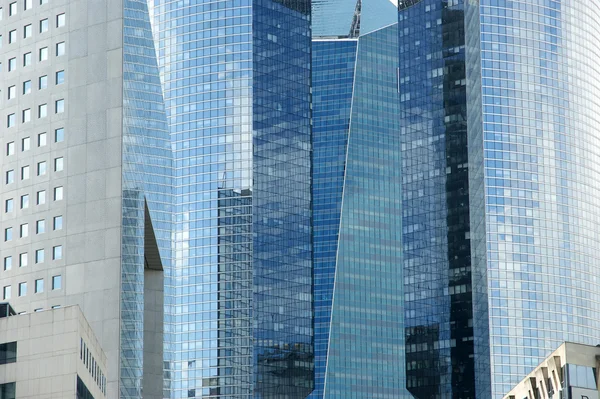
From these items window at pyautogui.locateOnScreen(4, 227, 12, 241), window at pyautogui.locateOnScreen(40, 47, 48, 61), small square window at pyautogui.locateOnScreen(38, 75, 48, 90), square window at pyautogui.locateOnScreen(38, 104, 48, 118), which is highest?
window at pyautogui.locateOnScreen(40, 47, 48, 61)

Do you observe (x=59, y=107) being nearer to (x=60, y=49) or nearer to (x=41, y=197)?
(x=60, y=49)

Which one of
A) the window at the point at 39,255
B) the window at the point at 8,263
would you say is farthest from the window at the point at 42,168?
the window at the point at 8,263

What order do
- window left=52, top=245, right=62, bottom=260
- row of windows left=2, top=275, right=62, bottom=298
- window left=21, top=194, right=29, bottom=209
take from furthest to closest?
window left=21, top=194, right=29, bottom=209, window left=52, top=245, right=62, bottom=260, row of windows left=2, top=275, right=62, bottom=298

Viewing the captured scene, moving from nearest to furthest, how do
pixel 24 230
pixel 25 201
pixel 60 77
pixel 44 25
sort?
pixel 24 230, pixel 25 201, pixel 60 77, pixel 44 25

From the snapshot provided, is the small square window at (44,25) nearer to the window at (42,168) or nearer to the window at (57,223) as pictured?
the window at (42,168)

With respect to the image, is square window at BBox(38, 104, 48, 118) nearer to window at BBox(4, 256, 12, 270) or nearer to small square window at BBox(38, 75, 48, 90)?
small square window at BBox(38, 75, 48, 90)

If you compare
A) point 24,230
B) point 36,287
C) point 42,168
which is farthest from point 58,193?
point 36,287

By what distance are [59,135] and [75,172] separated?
4359 millimetres

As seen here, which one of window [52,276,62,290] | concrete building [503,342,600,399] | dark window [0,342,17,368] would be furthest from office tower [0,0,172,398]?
concrete building [503,342,600,399]

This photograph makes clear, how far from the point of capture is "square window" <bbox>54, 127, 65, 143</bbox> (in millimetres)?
130500

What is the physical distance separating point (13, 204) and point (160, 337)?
28.9 m

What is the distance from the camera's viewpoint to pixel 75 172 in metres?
129

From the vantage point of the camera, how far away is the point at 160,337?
500 feet

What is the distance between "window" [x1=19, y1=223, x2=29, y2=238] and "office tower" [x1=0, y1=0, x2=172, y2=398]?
94 millimetres
